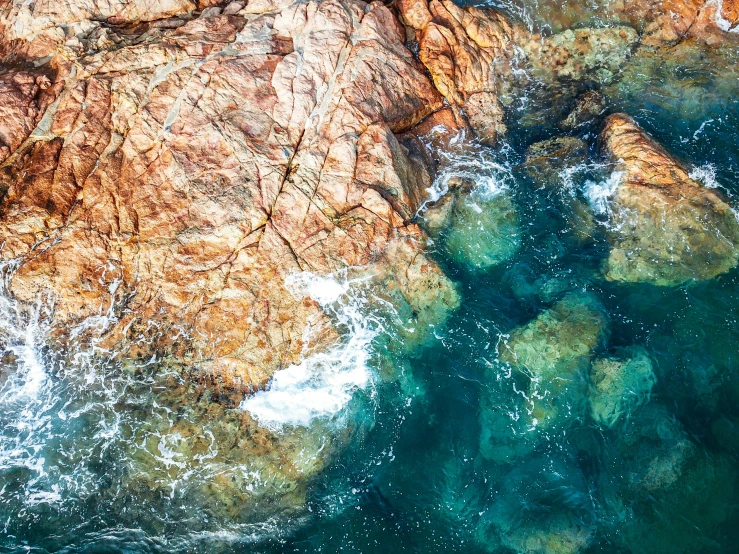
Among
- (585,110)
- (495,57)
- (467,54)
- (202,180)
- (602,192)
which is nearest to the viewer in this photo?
(202,180)

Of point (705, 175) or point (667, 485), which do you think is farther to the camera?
point (705, 175)

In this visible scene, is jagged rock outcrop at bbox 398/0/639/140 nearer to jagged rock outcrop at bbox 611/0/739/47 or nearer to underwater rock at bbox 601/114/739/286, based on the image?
jagged rock outcrop at bbox 611/0/739/47

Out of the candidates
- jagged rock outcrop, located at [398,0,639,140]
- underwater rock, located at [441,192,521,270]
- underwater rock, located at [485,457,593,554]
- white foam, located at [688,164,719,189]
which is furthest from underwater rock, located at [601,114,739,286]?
underwater rock, located at [485,457,593,554]

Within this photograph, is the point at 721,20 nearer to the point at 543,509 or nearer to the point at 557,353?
the point at 557,353

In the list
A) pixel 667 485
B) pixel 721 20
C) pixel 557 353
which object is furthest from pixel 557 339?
pixel 721 20

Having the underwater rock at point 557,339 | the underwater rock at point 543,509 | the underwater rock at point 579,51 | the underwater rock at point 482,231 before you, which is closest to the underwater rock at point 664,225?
the underwater rock at point 557,339

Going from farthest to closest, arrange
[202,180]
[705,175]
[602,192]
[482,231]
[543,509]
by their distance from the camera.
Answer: [602,192] < [482,231] < [705,175] < [202,180] < [543,509]
